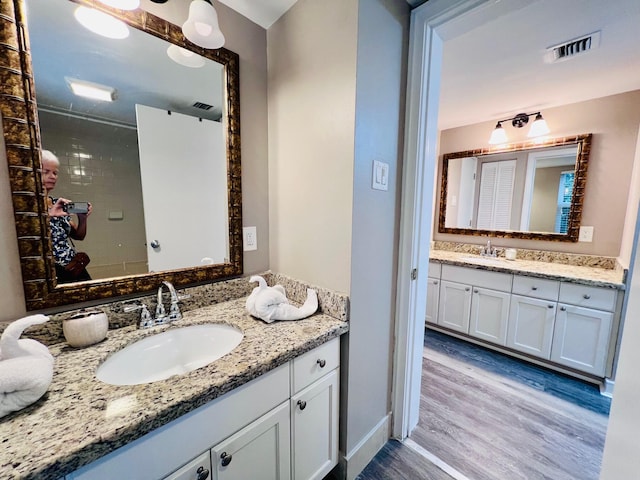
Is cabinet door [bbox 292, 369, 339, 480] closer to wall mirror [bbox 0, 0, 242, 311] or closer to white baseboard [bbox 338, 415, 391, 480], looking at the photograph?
white baseboard [bbox 338, 415, 391, 480]

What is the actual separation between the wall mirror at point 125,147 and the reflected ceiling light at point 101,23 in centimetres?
2

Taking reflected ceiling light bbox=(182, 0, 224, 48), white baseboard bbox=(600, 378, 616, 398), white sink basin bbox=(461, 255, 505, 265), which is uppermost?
reflected ceiling light bbox=(182, 0, 224, 48)

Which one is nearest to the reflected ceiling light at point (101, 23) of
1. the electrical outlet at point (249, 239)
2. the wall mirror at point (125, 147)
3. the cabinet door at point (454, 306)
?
the wall mirror at point (125, 147)

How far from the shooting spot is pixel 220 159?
49.9 inches

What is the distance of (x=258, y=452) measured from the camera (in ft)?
2.82

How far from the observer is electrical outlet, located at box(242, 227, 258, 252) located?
4.48 ft

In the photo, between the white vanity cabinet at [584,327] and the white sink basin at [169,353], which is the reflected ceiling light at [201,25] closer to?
the white sink basin at [169,353]

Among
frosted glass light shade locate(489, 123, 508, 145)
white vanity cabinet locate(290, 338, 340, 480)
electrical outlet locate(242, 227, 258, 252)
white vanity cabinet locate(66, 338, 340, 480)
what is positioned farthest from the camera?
frosted glass light shade locate(489, 123, 508, 145)

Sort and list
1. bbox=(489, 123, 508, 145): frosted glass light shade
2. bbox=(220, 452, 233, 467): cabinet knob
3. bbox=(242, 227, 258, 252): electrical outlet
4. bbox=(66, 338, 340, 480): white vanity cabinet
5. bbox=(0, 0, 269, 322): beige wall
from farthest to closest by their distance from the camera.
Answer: bbox=(489, 123, 508, 145): frosted glass light shade → bbox=(242, 227, 258, 252): electrical outlet → bbox=(0, 0, 269, 322): beige wall → bbox=(220, 452, 233, 467): cabinet knob → bbox=(66, 338, 340, 480): white vanity cabinet

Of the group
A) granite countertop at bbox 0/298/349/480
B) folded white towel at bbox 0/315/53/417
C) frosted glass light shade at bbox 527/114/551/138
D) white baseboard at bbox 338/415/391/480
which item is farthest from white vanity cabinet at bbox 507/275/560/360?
folded white towel at bbox 0/315/53/417

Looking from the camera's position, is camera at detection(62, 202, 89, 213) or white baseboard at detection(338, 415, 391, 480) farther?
white baseboard at detection(338, 415, 391, 480)

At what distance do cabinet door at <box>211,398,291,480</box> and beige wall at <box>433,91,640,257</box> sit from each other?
272cm

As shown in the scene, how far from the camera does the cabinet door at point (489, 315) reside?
220 cm

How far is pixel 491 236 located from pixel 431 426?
1931 mm
